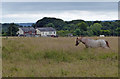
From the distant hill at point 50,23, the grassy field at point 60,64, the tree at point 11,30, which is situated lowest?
the grassy field at point 60,64

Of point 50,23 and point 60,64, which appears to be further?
point 50,23

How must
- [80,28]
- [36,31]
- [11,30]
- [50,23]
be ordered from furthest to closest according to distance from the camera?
[50,23]
[36,31]
[80,28]
[11,30]

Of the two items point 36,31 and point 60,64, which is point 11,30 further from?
point 60,64

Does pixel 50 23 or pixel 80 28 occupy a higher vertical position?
pixel 50 23

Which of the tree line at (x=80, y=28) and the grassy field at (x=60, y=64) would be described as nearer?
the grassy field at (x=60, y=64)

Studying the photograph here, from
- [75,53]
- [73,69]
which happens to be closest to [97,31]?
[75,53]

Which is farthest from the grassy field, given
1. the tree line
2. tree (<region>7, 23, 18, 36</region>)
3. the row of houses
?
the row of houses

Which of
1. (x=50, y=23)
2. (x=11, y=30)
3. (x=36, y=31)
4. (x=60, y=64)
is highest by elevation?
(x=50, y=23)

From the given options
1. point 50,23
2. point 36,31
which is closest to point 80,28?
point 36,31

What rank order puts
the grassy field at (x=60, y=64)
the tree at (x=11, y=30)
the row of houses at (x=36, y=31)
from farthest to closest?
the row of houses at (x=36, y=31) < the tree at (x=11, y=30) < the grassy field at (x=60, y=64)

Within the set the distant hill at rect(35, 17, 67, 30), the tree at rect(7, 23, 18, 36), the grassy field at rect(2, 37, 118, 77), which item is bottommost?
the grassy field at rect(2, 37, 118, 77)

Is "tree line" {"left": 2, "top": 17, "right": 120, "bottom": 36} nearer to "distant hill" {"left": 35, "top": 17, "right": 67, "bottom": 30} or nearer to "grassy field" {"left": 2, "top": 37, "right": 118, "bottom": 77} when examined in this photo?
"distant hill" {"left": 35, "top": 17, "right": 67, "bottom": 30}

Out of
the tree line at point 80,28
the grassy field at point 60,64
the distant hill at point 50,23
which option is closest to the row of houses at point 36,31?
the tree line at point 80,28

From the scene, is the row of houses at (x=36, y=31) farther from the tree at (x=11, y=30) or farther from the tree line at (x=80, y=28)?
the tree at (x=11, y=30)
